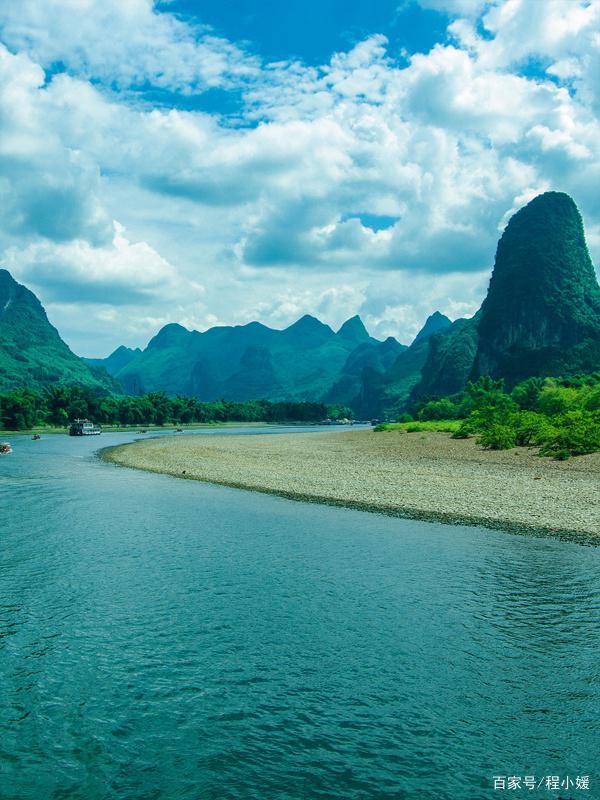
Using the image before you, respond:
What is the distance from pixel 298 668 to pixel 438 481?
28797 mm

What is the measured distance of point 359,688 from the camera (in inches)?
481

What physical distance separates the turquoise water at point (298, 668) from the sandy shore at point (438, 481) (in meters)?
4.58

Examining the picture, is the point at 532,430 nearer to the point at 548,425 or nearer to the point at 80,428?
the point at 548,425

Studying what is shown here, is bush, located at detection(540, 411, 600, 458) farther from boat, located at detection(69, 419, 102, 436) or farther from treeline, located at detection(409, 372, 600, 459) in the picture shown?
boat, located at detection(69, 419, 102, 436)

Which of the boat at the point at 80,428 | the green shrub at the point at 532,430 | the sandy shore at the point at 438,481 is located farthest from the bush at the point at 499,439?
the boat at the point at 80,428

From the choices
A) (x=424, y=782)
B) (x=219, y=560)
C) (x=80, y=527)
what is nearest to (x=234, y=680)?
(x=424, y=782)

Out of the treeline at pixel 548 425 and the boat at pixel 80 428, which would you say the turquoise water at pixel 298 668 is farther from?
the boat at pixel 80 428

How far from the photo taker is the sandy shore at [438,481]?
29062mm

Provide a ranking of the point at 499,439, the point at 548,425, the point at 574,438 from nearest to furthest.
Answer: the point at 574,438 < the point at 548,425 < the point at 499,439

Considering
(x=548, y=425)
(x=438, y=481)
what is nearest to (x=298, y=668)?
(x=438, y=481)

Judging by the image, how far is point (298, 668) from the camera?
1322 cm

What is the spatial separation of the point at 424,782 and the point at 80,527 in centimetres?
2456

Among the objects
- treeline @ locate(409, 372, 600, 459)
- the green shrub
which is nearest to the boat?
treeline @ locate(409, 372, 600, 459)

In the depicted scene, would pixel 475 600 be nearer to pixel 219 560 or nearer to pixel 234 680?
pixel 234 680
